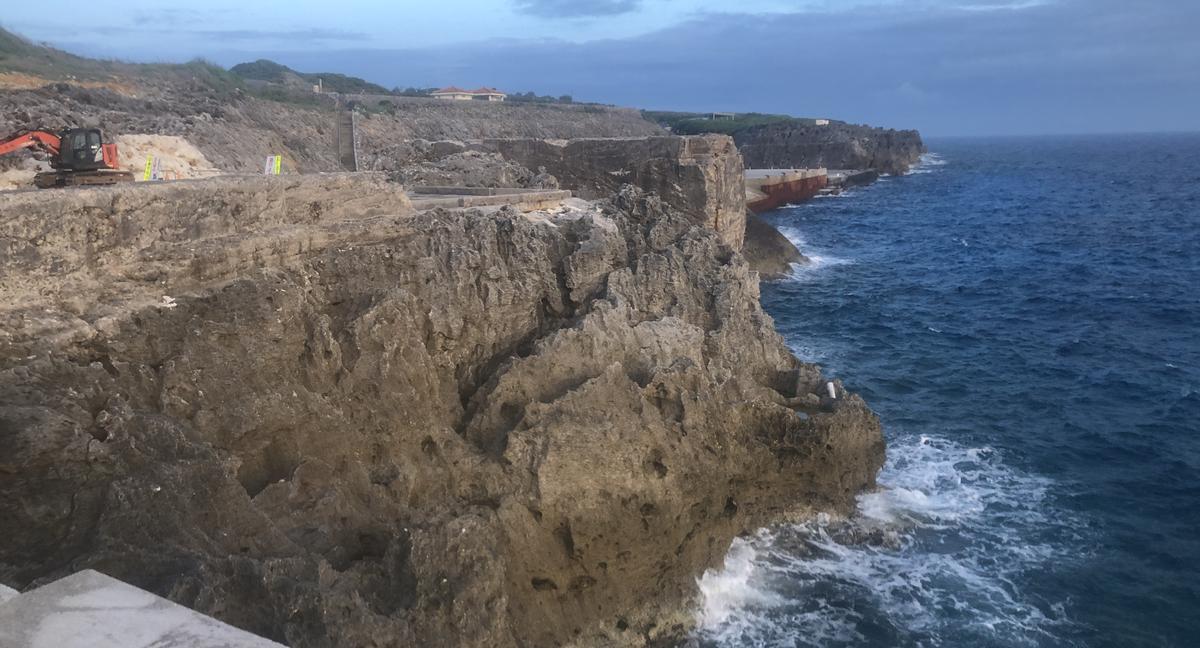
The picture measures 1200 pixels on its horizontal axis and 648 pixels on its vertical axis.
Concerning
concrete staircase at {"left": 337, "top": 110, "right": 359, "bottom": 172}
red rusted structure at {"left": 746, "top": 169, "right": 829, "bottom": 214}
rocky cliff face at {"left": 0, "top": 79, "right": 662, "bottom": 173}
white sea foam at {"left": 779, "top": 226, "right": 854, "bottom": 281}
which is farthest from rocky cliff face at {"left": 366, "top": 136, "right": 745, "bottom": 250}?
red rusted structure at {"left": 746, "top": 169, "right": 829, "bottom": 214}

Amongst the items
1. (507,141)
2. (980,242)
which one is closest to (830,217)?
(980,242)

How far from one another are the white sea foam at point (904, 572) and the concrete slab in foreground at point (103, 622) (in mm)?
11602

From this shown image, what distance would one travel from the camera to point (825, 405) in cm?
1897

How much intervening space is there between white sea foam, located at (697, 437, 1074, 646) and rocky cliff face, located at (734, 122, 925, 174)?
90.5 meters

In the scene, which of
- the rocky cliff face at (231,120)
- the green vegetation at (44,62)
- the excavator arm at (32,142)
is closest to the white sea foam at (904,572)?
the excavator arm at (32,142)

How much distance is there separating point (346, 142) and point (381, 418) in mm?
37041

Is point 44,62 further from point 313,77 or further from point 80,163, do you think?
point 313,77

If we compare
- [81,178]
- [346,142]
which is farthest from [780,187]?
[81,178]

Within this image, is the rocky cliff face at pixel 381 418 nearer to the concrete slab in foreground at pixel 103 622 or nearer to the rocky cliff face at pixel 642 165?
the concrete slab in foreground at pixel 103 622

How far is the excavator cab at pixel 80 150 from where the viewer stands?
46.6 feet

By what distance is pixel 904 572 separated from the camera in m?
16.7

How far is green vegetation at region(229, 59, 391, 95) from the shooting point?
8212cm

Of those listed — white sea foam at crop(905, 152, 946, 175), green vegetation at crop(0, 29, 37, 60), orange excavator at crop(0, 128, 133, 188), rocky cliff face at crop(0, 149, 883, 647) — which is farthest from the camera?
white sea foam at crop(905, 152, 946, 175)

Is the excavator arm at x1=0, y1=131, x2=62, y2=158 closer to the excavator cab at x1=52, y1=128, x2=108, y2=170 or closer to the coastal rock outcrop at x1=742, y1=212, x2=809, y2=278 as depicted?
the excavator cab at x1=52, y1=128, x2=108, y2=170
